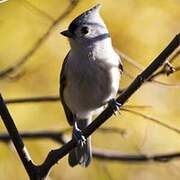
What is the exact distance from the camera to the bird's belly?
2.03 meters

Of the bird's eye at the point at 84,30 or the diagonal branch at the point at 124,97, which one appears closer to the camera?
the diagonal branch at the point at 124,97

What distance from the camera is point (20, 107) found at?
2785 mm

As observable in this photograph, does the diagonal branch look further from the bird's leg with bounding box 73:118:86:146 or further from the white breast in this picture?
the white breast

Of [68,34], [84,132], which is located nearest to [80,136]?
[84,132]

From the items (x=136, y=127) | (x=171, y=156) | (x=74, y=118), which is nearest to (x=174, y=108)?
(x=136, y=127)

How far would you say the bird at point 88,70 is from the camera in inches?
80.0

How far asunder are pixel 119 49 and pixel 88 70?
58 centimetres

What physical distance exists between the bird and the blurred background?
41 centimetres

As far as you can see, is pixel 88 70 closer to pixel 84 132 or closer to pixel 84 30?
pixel 84 30

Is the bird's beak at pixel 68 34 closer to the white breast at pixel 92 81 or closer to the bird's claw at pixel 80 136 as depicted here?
the white breast at pixel 92 81

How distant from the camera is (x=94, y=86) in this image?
6.69ft

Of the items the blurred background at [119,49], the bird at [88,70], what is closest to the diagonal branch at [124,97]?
the bird at [88,70]

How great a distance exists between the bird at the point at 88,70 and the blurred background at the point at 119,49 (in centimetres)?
41

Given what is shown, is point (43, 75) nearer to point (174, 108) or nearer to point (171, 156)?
point (174, 108)
